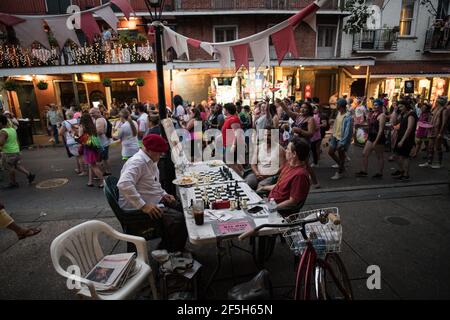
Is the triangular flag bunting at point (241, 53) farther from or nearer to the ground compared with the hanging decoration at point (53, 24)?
nearer to the ground

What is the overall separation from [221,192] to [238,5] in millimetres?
16526

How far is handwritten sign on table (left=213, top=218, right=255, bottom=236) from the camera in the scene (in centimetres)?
271

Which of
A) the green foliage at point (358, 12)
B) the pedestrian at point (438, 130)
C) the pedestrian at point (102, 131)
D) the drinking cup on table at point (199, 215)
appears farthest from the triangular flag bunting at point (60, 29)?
the pedestrian at point (438, 130)

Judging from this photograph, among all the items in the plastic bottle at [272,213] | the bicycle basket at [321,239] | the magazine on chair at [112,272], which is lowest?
the magazine on chair at [112,272]

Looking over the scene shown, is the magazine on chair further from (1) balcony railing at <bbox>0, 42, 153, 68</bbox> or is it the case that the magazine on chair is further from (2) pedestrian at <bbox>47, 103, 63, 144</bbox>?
(1) balcony railing at <bbox>0, 42, 153, 68</bbox>

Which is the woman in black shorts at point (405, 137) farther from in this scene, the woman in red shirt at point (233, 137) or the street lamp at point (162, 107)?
the street lamp at point (162, 107)

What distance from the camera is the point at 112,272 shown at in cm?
249

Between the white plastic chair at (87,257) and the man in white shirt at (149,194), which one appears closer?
the white plastic chair at (87,257)

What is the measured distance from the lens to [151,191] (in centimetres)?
360

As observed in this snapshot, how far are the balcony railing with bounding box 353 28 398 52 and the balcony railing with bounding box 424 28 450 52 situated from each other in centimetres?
241

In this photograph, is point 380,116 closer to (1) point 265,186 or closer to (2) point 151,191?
(1) point 265,186

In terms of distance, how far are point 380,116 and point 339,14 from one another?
13.8 metres

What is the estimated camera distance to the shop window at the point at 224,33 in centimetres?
1714

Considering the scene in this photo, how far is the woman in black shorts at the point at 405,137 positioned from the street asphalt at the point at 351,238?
1.40 feet
